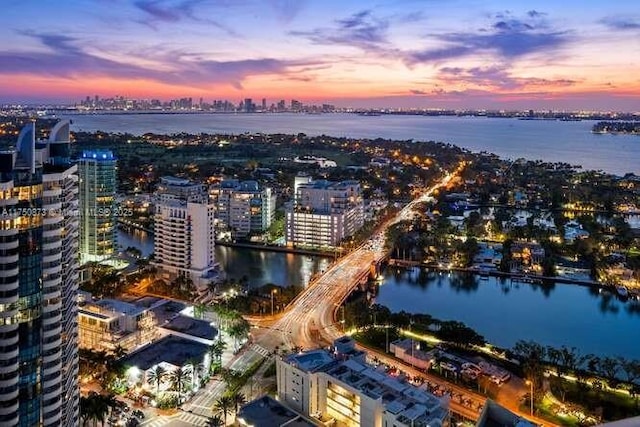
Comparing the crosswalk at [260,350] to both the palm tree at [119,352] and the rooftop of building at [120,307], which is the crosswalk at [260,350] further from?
the palm tree at [119,352]

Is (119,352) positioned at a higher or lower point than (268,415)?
higher

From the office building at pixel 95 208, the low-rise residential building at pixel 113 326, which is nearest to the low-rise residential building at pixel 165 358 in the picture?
the low-rise residential building at pixel 113 326

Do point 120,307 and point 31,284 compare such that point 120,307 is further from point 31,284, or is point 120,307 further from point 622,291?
point 622,291

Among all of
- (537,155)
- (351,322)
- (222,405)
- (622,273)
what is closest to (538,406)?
(351,322)

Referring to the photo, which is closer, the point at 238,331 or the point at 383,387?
the point at 383,387

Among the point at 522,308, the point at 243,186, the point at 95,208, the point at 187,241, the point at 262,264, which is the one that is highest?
the point at 243,186

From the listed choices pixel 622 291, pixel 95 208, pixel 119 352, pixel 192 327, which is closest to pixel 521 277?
pixel 622 291

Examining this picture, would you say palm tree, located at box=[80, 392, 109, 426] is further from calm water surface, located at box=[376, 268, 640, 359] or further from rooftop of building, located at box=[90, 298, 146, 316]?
calm water surface, located at box=[376, 268, 640, 359]

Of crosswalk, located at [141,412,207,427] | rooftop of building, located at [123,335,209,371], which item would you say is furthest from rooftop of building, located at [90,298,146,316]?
crosswalk, located at [141,412,207,427]
